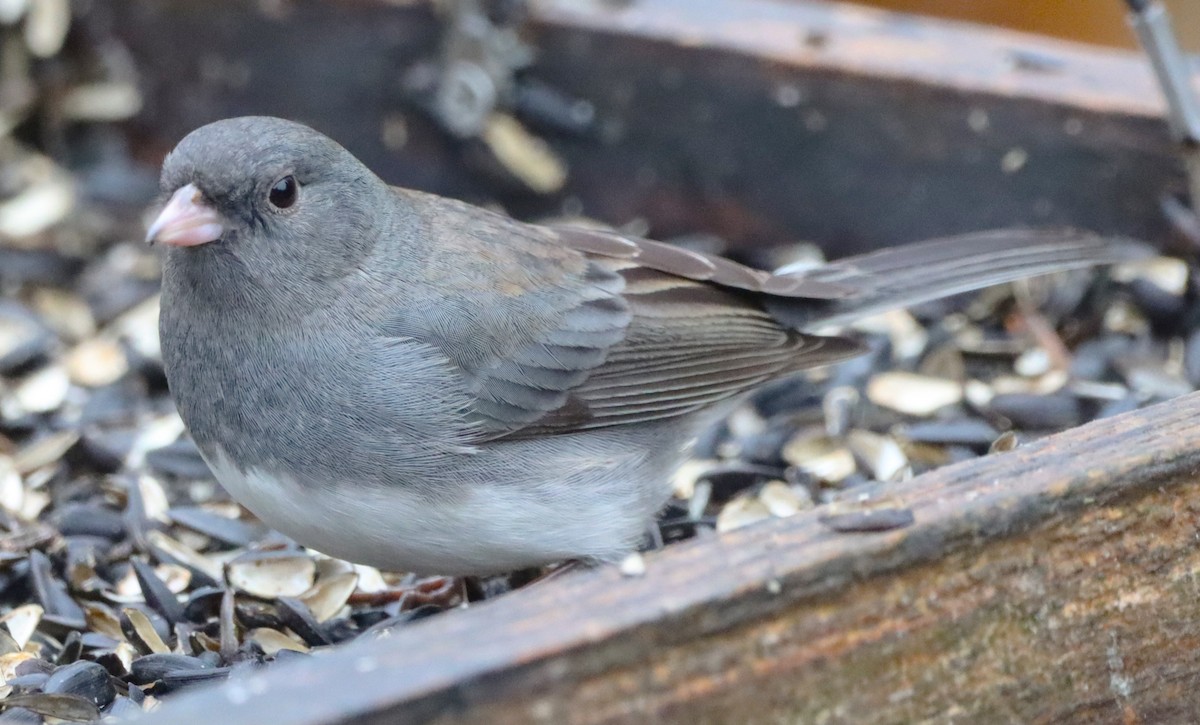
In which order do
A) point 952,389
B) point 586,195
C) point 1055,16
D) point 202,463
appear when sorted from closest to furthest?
1. point 202,463
2. point 952,389
3. point 586,195
4. point 1055,16

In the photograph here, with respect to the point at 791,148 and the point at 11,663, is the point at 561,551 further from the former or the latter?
the point at 791,148

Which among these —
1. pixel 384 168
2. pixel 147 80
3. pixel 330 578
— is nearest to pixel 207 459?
pixel 330 578

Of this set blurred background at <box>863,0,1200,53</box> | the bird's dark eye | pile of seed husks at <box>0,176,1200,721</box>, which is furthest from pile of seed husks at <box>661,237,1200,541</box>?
blurred background at <box>863,0,1200,53</box>

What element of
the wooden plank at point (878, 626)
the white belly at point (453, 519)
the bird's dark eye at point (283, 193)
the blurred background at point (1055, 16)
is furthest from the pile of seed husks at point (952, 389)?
the blurred background at point (1055, 16)

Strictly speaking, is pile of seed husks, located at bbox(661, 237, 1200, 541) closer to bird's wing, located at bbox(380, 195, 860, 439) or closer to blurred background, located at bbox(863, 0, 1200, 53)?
bird's wing, located at bbox(380, 195, 860, 439)

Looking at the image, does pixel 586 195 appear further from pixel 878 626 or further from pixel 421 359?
pixel 878 626

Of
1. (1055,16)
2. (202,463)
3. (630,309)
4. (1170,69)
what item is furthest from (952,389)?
(1055,16)

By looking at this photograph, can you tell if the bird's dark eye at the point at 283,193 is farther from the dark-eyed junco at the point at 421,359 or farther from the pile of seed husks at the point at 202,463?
the pile of seed husks at the point at 202,463
